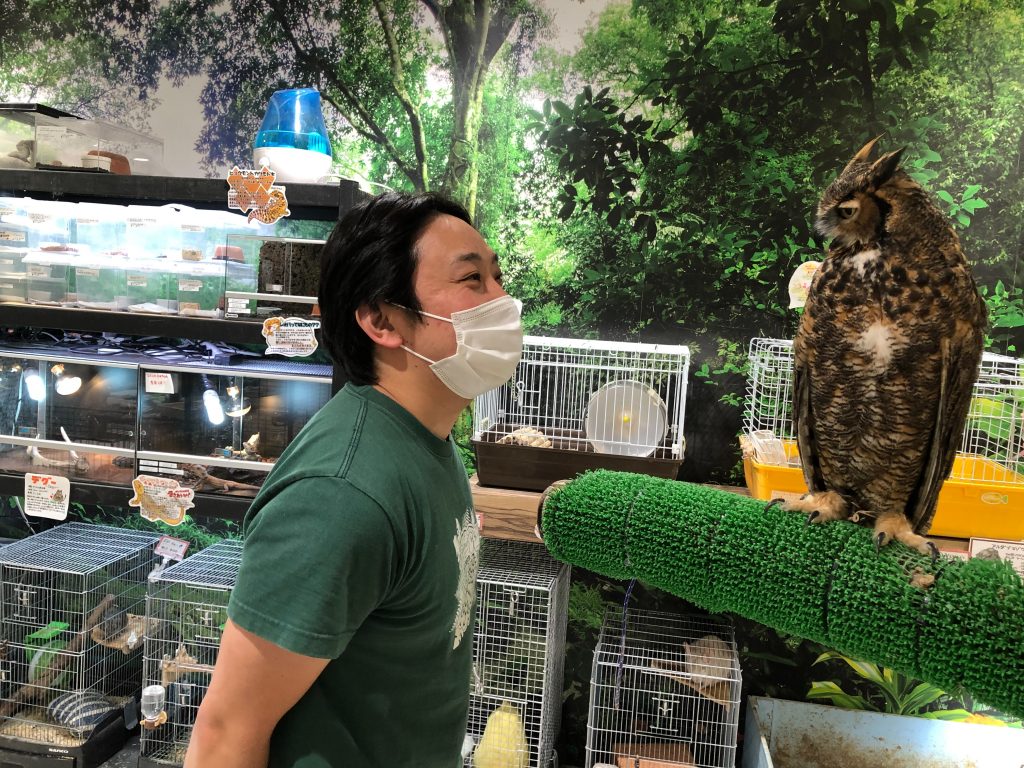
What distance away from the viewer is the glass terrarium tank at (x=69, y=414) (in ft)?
7.29

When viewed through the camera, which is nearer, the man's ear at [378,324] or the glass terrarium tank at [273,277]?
the man's ear at [378,324]

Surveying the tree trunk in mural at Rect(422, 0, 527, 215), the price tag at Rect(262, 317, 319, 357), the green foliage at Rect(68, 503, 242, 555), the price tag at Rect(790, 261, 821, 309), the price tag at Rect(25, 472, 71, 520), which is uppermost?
the tree trunk in mural at Rect(422, 0, 527, 215)

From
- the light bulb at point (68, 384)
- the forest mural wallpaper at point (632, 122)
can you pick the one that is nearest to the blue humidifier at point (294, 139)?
the forest mural wallpaper at point (632, 122)

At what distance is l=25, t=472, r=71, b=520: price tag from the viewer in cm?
223

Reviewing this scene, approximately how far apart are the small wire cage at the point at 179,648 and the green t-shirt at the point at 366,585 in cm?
137

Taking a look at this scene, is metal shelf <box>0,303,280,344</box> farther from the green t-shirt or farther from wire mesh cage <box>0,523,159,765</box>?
the green t-shirt

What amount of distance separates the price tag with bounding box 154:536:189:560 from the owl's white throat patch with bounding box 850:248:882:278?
2.36 metres

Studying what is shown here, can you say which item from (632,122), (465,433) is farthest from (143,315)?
(632,122)

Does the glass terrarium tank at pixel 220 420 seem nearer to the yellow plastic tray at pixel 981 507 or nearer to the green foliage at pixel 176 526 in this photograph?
the green foliage at pixel 176 526

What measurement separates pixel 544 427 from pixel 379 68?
4.74 feet

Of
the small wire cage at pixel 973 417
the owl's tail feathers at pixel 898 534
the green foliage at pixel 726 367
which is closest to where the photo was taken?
the owl's tail feathers at pixel 898 534

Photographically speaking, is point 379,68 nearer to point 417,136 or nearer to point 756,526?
point 417,136

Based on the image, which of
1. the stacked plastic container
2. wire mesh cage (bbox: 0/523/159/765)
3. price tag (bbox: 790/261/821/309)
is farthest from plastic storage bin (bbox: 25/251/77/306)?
price tag (bbox: 790/261/821/309)

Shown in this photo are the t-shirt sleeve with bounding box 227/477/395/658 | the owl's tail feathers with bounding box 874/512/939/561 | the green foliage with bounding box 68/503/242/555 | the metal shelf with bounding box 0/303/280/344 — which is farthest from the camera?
the green foliage with bounding box 68/503/242/555
